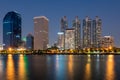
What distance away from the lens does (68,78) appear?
39844 millimetres

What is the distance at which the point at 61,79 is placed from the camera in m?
39.4

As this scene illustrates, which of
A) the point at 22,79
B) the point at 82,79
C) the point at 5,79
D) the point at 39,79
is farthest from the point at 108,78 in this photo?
the point at 5,79

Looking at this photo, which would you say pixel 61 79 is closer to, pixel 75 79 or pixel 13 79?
pixel 75 79

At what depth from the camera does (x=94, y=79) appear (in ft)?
127

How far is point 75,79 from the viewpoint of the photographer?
3869 centimetres

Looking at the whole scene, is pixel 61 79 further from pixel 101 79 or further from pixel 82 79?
pixel 101 79

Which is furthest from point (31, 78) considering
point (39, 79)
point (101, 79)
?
point (101, 79)

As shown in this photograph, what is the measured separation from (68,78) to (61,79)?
3.70ft

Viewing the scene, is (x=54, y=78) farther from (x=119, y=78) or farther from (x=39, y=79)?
(x=119, y=78)

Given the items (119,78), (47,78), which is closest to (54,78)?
(47,78)

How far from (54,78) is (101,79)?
23.2 feet

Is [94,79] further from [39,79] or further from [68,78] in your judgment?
[39,79]

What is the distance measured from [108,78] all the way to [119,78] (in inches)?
63.0

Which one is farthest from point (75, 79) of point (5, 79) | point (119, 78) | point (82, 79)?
point (5, 79)
